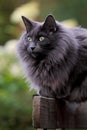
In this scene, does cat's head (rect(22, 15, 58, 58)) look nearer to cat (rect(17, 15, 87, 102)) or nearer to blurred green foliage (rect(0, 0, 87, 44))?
cat (rect(17, 15, 87, 102))

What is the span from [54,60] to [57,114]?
31 cm

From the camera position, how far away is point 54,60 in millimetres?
2850

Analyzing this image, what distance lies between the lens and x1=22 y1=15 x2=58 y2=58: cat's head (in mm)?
2807

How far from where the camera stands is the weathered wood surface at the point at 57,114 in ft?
8.40

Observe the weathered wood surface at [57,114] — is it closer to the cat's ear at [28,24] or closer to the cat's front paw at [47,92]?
the cat's front paw at [47,92]

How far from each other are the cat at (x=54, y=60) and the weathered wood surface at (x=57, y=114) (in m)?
0.09

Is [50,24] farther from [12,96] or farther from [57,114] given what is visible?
[12,96]

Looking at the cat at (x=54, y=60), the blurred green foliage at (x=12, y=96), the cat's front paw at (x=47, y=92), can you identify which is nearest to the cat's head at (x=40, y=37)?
the cat at (x=54, y=60)

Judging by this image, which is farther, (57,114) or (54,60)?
(54,60)

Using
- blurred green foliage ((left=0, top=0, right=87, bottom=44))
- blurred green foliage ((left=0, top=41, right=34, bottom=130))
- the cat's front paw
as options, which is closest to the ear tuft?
the cat's front paw

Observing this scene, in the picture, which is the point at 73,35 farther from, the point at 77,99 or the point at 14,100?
the point at 14,100

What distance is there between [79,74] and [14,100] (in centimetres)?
251

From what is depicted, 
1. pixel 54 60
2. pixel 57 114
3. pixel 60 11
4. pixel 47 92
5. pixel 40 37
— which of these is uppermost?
pixel 60 11

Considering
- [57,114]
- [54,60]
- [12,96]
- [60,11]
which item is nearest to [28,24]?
[54,60]
